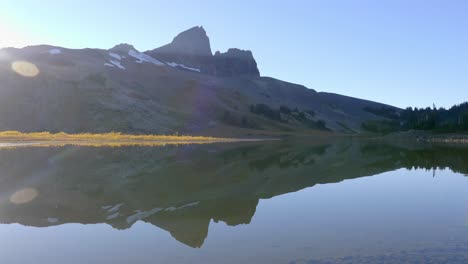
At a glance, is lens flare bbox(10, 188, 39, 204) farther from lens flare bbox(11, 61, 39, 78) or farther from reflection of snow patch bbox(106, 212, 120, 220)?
lens flare bbox(11, 61, 39, 78)

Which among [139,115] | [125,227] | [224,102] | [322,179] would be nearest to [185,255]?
[125,227]

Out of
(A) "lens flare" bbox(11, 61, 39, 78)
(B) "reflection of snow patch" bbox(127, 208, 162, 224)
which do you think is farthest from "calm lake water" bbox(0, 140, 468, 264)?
(A) "lens flare" bbox(11, 61, 39, 78)

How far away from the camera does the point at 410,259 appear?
1087cm

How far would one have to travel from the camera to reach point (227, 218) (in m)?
16.6

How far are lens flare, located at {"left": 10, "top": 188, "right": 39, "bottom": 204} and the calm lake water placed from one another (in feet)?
0.17

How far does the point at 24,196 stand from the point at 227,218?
11.3 m

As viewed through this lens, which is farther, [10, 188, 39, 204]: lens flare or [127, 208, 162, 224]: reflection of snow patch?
[10, 188, 39, 204]: lens flare

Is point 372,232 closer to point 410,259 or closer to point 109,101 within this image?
point 410,259

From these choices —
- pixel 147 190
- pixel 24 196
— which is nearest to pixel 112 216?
pixel 147 190

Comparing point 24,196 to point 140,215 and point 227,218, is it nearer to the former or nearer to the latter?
point 140,215

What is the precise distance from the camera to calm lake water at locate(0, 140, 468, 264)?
1162 cm

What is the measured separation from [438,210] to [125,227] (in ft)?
43.7

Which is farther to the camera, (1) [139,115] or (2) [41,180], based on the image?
(1) [139,115]

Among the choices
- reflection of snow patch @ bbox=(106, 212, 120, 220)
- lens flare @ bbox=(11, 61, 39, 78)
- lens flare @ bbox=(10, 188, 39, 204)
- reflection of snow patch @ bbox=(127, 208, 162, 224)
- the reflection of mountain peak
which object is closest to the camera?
→ reflection of snow patch @ bbox=(127, 208, 162, 224)
